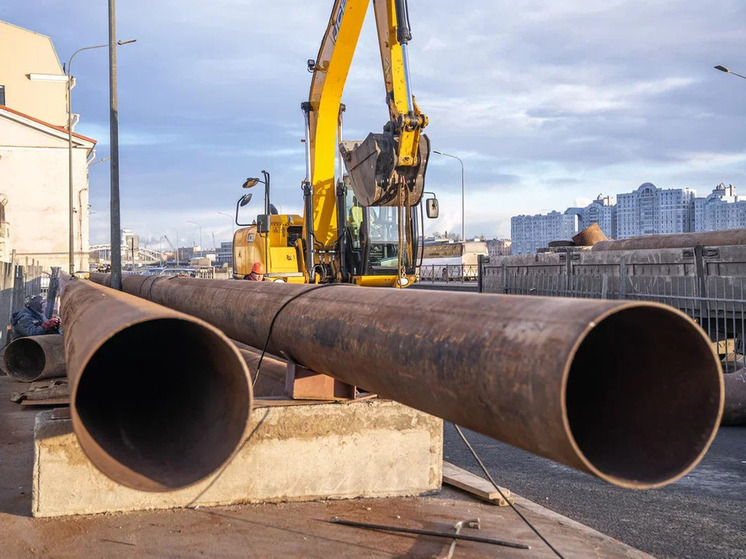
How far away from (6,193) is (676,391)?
45.5m

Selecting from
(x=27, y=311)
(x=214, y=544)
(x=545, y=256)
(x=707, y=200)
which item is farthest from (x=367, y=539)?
(x=707, y=200)

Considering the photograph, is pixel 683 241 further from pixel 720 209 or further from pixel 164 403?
pixel 720 209

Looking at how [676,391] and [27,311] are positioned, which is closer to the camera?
[676,391]

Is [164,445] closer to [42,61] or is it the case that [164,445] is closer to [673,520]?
[673,520]

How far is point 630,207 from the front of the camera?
134m

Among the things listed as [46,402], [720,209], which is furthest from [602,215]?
[46,402]

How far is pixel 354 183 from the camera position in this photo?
419 inches

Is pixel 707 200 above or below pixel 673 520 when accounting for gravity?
above

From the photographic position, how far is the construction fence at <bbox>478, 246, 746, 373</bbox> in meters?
11.2

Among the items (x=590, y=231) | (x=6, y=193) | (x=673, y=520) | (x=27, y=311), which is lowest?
(x=673, y=520)

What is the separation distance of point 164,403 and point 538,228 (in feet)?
546

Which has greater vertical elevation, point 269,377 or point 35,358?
point 269,377

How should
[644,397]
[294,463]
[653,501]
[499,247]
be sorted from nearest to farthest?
[644,397], [294,463], [653,501], [499,247]

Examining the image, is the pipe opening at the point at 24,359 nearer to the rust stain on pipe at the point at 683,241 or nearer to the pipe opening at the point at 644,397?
the pipe opening at the point at 644,397
